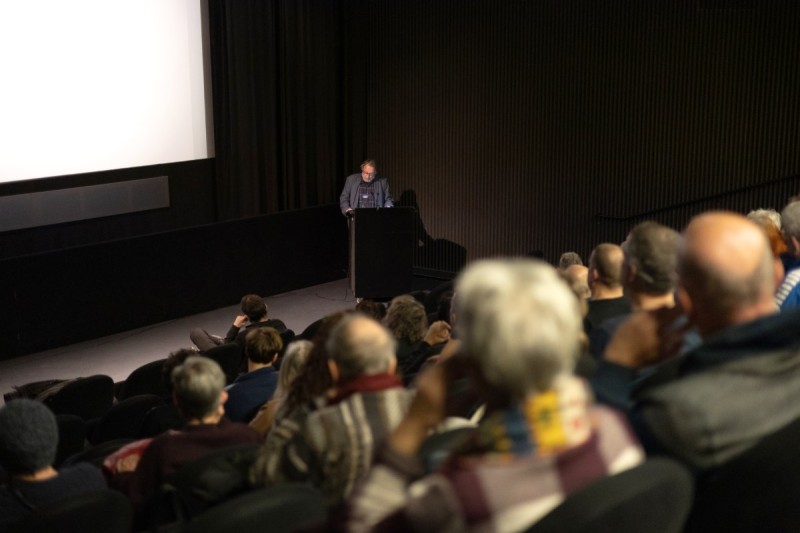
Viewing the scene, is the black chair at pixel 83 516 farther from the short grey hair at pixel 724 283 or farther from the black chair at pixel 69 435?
the black chair at pixel 69 435

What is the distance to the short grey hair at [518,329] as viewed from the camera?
53.8 inches

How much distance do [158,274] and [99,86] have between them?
1.64 meters

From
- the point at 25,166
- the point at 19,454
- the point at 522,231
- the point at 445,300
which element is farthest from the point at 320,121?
the point at 19,454

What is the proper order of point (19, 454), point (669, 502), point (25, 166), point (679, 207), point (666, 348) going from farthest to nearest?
1. point (679, 207)
2. point (25, 166)
3. point (19, 454)
4. point (666, 348)
5. point (669, 502)

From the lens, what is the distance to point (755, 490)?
1.82 metres

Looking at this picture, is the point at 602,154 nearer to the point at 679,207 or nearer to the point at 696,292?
the point at 679,207

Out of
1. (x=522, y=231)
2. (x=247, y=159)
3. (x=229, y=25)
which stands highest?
(x=229, y=25)

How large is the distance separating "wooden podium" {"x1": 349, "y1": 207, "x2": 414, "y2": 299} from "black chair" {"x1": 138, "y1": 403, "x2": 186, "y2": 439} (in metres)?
4.72

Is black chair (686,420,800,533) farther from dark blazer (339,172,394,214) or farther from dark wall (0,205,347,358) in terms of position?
dark blazer (339,172,394,214)

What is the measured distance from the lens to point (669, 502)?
62.1 inches

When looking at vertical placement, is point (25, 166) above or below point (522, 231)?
above

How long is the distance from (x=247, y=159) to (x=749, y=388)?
8098 mm

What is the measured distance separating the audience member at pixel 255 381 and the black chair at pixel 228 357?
95cm

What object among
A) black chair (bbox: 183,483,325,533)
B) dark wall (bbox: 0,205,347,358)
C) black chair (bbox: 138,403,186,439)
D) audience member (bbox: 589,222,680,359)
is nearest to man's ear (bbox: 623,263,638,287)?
audience member (bbox: 589,222,680,359)
